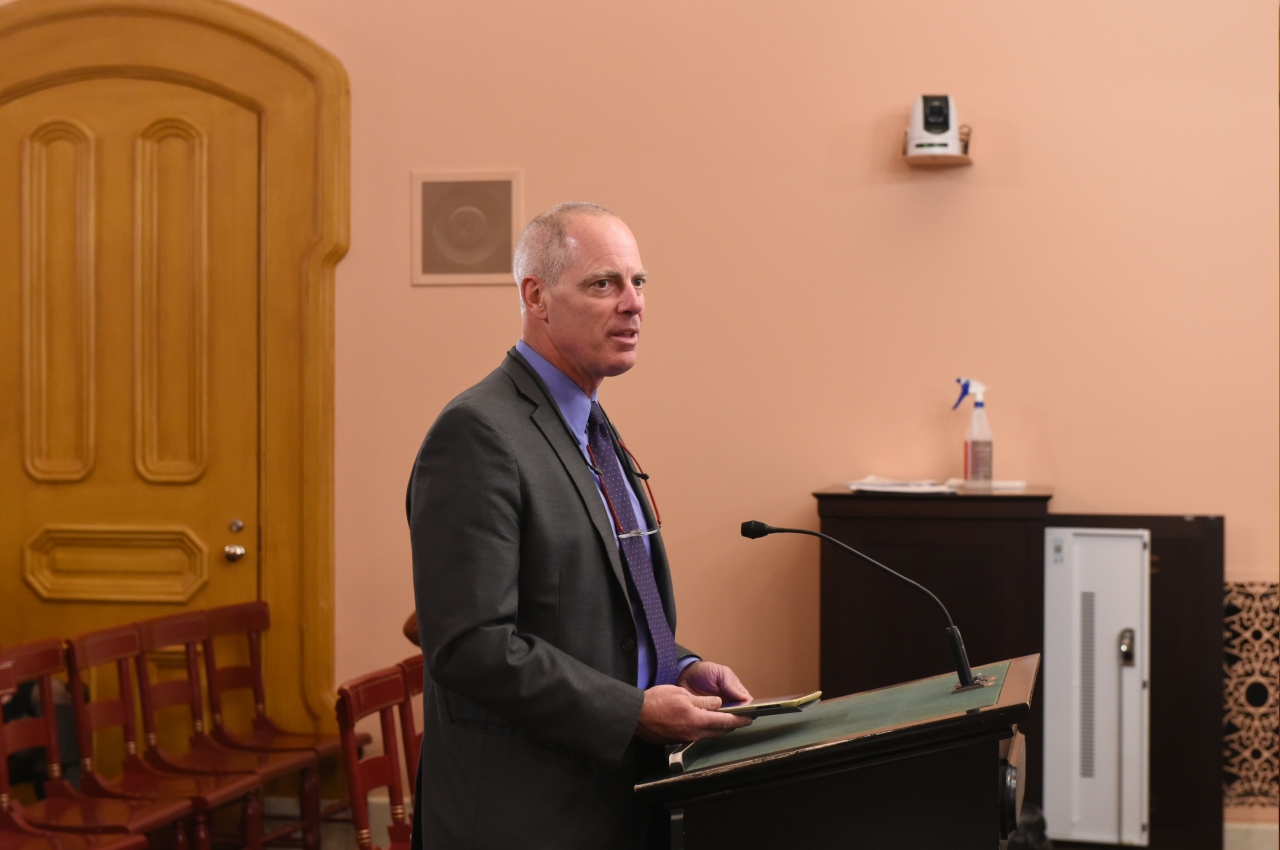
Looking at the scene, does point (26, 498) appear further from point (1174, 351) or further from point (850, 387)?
point (1174, 351)

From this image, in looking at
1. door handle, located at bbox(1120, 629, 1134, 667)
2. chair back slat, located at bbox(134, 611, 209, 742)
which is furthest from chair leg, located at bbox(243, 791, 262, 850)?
door handle, located at bbox(1120, 629, 1134, 667)

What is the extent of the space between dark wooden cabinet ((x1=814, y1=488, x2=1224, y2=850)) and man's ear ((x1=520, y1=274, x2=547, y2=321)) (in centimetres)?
185

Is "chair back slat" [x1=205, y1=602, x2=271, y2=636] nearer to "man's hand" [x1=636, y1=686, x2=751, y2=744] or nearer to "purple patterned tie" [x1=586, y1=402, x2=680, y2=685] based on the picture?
"purple patterned tie" [x1=586, y1=402, x2=680, y2=685]

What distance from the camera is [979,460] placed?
12.5ft

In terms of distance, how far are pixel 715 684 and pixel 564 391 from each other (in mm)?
524

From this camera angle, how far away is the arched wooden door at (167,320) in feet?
13.8

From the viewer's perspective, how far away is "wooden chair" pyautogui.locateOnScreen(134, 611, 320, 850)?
365 cm

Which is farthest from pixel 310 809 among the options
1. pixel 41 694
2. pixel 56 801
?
pixel 41 694

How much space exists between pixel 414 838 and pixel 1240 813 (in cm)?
304

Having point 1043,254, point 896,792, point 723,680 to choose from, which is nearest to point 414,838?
point 723,680

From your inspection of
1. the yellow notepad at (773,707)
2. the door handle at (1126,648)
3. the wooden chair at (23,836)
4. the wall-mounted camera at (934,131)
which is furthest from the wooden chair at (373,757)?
the wall-mounted camera at (934,131)

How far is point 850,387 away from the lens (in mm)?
4008

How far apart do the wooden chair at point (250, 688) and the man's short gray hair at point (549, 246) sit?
8.17ft

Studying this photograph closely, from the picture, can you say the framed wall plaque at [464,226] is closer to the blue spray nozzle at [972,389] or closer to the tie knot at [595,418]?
the blue spray nozzle at [972,389]
